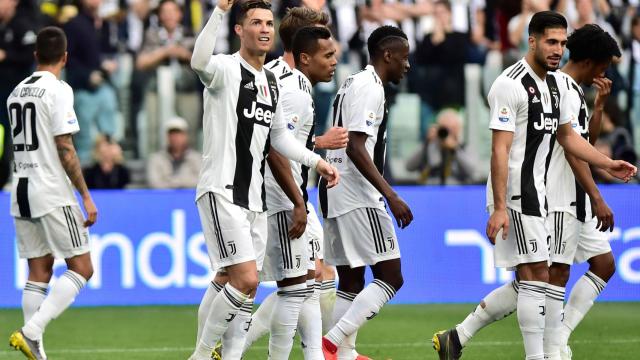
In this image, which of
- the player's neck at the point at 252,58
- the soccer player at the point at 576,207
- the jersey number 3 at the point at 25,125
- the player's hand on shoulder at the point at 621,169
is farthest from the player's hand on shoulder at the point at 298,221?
the jersey number 3 at the point at 25,125

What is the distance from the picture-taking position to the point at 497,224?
8156mm

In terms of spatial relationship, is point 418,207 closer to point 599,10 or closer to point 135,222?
point 135,222

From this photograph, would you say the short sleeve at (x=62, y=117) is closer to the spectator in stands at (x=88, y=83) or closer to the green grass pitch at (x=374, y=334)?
the green grass pitch at (x=374, y=334)

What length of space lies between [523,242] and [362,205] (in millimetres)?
1358

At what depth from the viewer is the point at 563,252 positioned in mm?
9117

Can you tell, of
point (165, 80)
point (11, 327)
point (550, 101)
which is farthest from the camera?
point (165, 80)

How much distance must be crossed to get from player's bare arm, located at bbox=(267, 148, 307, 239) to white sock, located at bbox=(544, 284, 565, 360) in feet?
5.96

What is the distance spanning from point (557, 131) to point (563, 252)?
892 millimetres

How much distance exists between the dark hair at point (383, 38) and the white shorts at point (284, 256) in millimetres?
1630

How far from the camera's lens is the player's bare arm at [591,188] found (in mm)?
9016

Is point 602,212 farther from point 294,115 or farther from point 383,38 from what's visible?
point 294,115

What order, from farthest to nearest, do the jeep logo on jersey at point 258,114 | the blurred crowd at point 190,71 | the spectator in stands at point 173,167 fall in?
the blurred crowd at point 190,71
the spectator in stands at point 173,167
the jeep logo on jersey at point 258,114

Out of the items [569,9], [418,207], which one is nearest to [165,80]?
[418,207]

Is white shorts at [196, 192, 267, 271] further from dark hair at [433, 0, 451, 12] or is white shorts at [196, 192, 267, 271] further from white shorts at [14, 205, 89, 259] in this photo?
dark hair at [433, 0, 451, 12]
